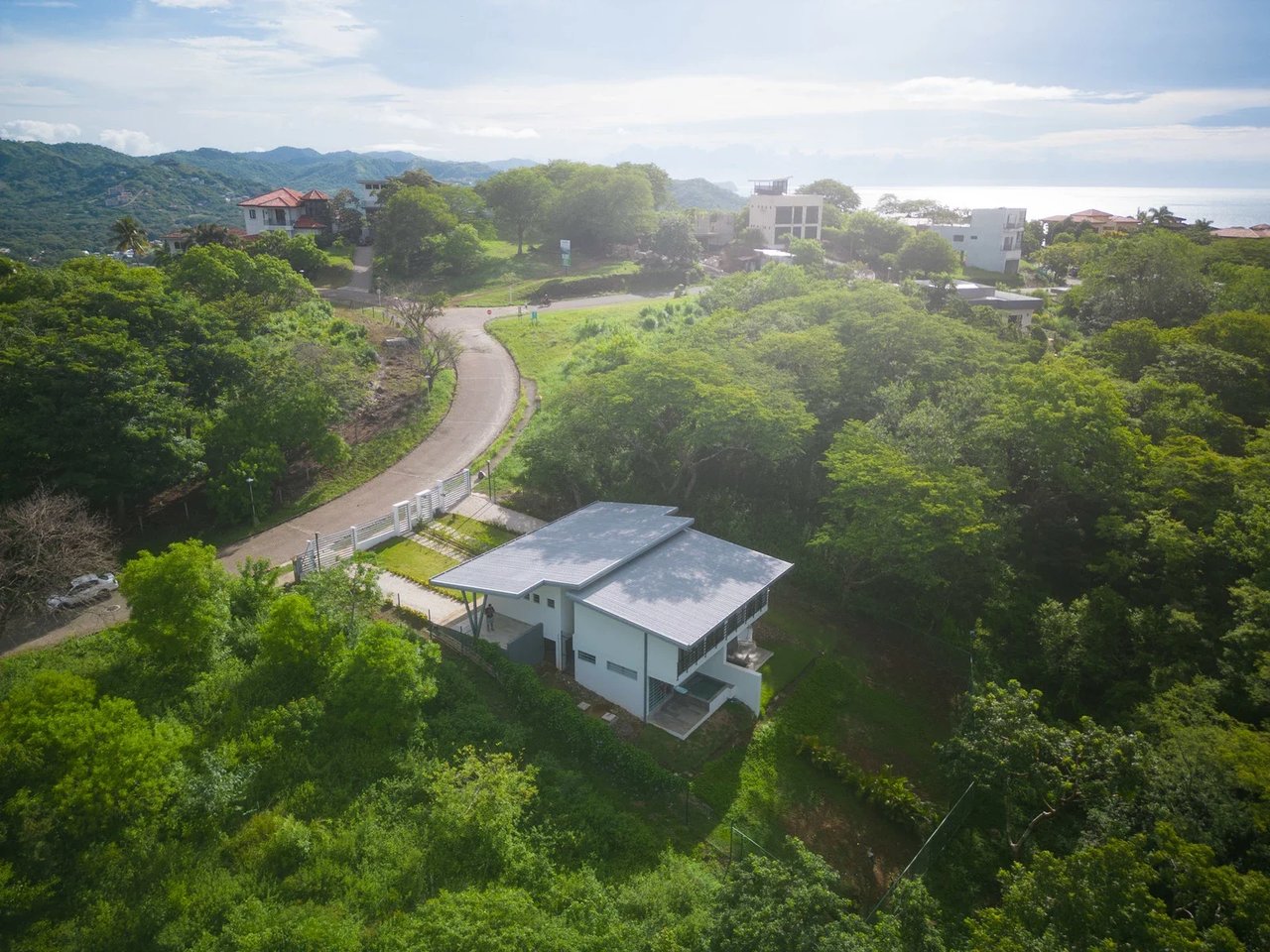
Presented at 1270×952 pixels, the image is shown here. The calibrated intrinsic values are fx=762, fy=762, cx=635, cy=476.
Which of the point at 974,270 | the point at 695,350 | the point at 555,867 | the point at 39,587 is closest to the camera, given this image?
the point at 555,867

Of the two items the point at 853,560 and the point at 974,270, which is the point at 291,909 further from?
the point at 974,270

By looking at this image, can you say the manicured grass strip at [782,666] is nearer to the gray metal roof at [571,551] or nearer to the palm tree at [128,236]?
the gray metal roof at [571,551]

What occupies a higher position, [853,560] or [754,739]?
[853,560]

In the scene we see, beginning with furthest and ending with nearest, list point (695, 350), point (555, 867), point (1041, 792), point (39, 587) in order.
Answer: point (695, 350) → point (39, 587) → point (1041, 792) → point (555, 867)

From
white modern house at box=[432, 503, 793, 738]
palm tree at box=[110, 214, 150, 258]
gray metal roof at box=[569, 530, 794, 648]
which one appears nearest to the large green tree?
palm tree at box=[110, 214, 150, 258]

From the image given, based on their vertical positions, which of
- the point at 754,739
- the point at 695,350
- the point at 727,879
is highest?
the point at 695,350

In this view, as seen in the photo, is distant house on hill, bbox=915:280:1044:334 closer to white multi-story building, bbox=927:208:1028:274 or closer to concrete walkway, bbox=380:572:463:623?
white multi-story building, bbox=927:208:1028:274

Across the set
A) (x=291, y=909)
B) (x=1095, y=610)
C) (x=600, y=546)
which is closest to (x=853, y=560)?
(x=1095, y=610)
